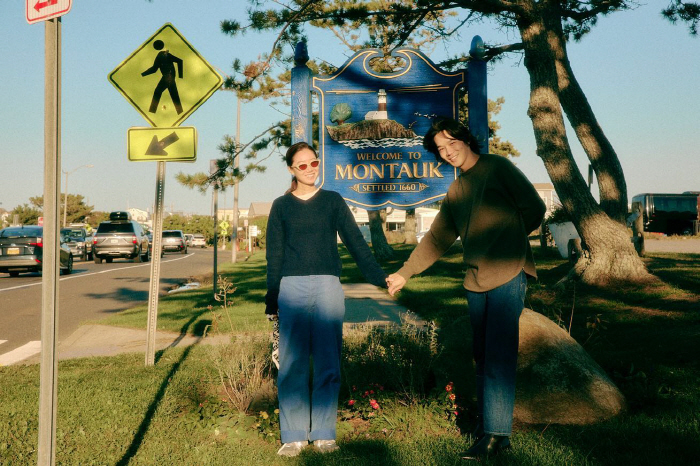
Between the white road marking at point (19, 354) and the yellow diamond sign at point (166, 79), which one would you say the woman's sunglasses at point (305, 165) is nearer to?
the yellow diamond sign at point (166, 79)

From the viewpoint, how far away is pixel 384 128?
17.5 feet

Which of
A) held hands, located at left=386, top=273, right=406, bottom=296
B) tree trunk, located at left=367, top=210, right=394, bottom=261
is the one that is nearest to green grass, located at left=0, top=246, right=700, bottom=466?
held hands, located at left=386, top=273, right=406, bottom=296

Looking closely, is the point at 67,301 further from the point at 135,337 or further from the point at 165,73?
the point at 165,73

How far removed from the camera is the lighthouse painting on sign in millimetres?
5355

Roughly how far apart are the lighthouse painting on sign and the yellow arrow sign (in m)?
1.18

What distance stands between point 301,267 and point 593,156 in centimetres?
851

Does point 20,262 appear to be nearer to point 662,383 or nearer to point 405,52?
point 405,52

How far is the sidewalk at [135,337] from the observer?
295 inches

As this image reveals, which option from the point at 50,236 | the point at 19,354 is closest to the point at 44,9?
the point at 50,236

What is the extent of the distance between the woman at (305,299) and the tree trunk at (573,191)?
21.1 feet

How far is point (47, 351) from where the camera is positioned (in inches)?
98.0

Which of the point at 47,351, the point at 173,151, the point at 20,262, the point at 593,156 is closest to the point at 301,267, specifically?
the point at 47,351

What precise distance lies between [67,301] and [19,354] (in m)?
6.63

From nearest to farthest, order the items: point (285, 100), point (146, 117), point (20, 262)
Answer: point (146, 117) < point (285, 100) < point (20, 262)
